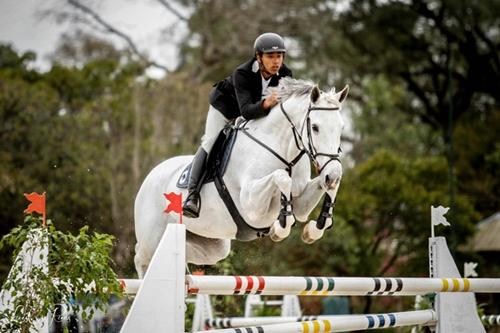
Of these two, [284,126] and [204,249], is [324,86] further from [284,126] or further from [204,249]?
[284,126]

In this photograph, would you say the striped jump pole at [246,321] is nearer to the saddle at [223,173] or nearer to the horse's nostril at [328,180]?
the saddle at [223,173]

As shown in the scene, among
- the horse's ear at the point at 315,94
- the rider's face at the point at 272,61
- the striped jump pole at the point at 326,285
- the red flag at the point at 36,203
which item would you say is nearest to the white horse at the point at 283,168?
the horse's ear at the point at 315,94

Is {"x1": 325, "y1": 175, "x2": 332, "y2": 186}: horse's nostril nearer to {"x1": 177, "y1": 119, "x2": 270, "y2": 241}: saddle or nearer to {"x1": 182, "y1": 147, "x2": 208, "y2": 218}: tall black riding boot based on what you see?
{"x1": 177, "y1": 119, "x2": 270, "y2": 241}: saddle

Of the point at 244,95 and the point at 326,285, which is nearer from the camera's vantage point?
the point at 326,285

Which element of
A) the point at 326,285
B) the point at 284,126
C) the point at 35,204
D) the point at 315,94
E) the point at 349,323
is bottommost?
the point at 349,323

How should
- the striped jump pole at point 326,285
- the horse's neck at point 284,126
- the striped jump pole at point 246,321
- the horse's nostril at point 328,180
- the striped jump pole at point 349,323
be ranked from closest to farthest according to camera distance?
1. the striped jump pole at point 326,285
2. the striped jump pole at point 349,323
3. the horse's nostril at point 328,180
4. the horse's neck at point 284,126
5. the striped jump pole at point 246,321

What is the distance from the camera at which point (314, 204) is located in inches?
256

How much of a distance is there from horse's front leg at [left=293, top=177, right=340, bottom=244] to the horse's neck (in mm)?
309

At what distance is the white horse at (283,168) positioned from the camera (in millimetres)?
6215

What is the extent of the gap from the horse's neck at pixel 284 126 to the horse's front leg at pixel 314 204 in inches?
12.2

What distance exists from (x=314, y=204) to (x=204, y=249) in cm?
139

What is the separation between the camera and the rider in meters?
6.71

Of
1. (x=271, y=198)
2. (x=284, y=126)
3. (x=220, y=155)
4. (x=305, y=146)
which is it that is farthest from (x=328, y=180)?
(x=220, y=155)

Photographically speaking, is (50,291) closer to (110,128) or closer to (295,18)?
(110,128)
